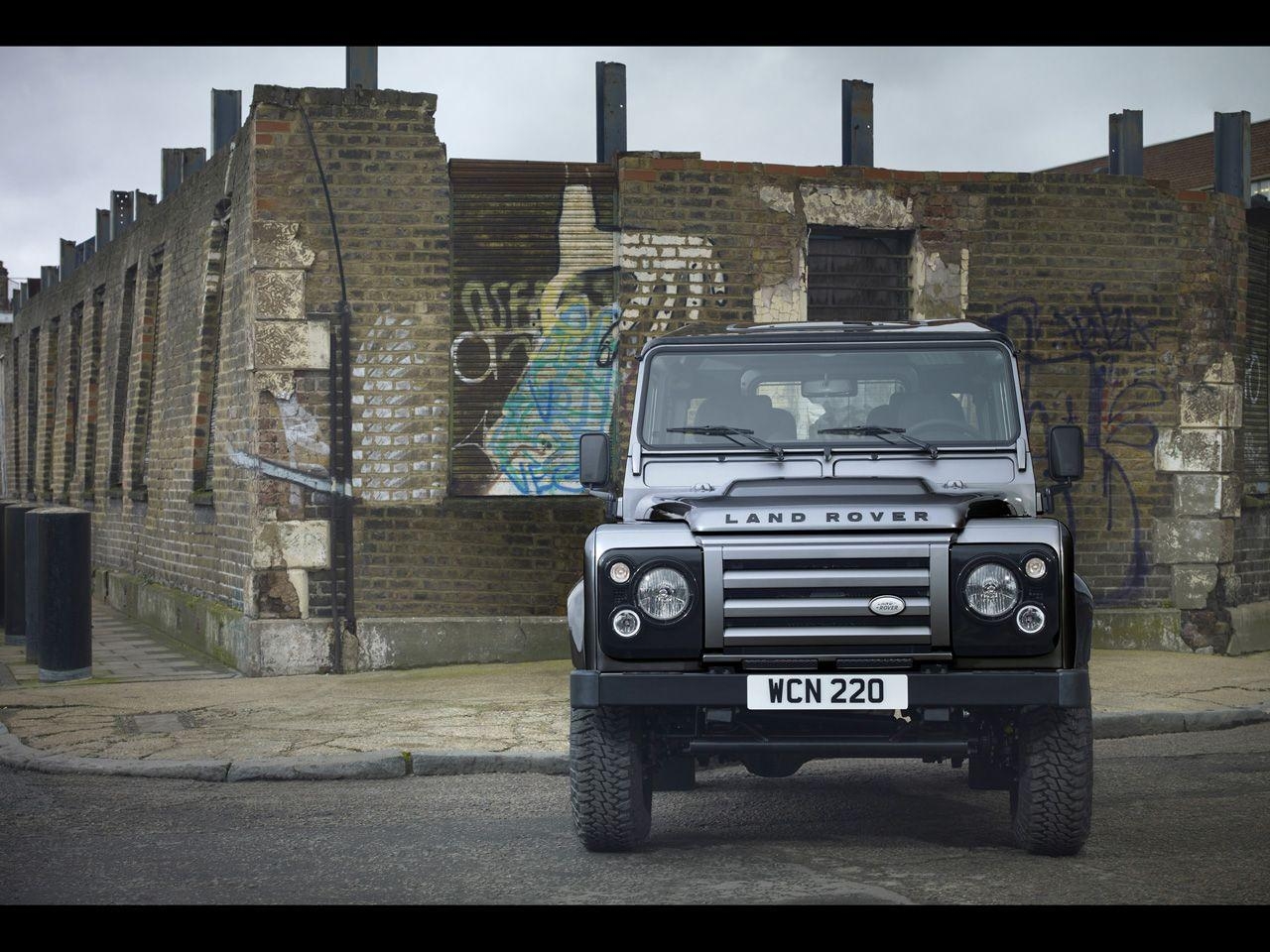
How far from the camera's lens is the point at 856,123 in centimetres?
1352

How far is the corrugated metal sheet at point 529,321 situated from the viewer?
12.4 m

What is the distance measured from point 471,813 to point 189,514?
28.6 ft

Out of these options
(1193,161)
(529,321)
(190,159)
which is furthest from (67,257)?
(1193,161)

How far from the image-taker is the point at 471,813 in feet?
22.7

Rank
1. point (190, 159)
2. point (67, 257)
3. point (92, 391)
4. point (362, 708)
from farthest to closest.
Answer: point (67, 257) < point (92, 391) < point (190, 159) < point (362, 708)

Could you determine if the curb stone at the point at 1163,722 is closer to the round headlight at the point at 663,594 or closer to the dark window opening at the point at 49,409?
the round headlight at the point at 663,594

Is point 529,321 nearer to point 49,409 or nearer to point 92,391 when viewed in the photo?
point 92,391

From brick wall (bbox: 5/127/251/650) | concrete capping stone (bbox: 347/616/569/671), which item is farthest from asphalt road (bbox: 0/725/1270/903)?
brick wall (bbox: 5/127/251/650)

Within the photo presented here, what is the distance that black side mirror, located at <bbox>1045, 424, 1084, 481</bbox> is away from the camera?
22.3 feet

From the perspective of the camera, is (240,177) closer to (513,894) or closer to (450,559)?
(450,559)

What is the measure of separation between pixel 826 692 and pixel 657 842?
114cm

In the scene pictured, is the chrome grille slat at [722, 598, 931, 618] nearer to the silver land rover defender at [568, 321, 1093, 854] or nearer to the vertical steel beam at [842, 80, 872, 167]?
the silver land rover defender at [568, 321, 1093, 854]

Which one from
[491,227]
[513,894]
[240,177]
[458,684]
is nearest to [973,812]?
[513,894]

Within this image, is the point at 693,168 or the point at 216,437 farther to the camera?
the point at 216,437
